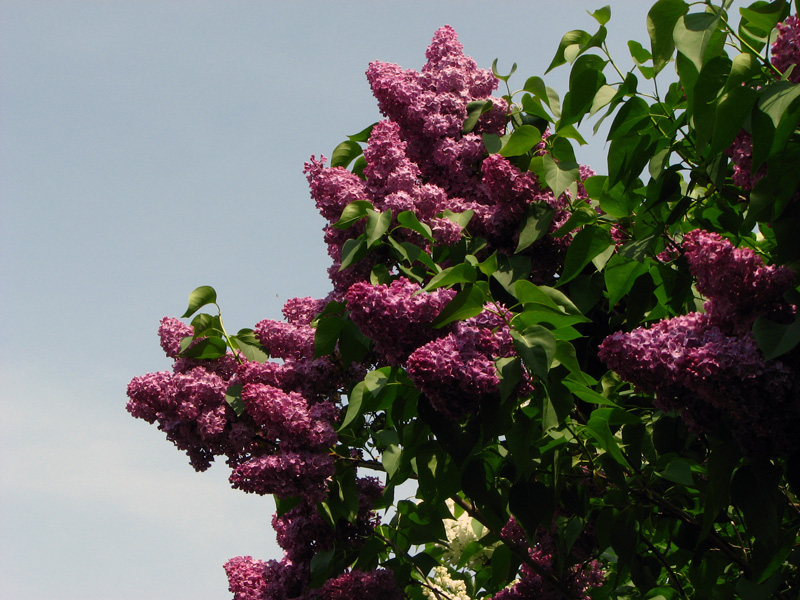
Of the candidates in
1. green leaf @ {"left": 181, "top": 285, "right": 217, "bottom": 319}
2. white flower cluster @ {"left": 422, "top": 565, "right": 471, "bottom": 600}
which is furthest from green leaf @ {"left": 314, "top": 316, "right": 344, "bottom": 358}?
white flower cluster @ {"left": 422, "top": 565, "right": 471, "bottom": 600}

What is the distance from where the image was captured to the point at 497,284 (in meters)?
3.66

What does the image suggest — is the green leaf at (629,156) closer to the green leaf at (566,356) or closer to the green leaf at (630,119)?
the green leaf at (630,119)

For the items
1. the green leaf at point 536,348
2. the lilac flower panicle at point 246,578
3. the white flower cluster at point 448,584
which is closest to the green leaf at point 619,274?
the green leaf at point 536,348

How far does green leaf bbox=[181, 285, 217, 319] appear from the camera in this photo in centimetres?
397

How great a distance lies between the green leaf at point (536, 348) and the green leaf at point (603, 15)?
1304 mm

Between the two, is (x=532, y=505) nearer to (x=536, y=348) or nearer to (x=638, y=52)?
(x=536, y=348)

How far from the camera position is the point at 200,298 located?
4012 mm

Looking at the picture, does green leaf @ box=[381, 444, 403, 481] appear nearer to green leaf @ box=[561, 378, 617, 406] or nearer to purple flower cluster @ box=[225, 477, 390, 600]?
green leaf @ box=[561, 378, 617, 406]

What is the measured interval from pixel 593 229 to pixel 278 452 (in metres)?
1.60

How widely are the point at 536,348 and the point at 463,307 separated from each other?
0.25 metres

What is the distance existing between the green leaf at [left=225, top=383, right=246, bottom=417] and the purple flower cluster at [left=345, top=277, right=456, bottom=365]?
119cm

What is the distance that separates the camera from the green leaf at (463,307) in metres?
2.63

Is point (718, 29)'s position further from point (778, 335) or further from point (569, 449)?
point (569, 449)

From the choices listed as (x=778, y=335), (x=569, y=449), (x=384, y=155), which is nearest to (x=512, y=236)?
(x=384, y=155)
